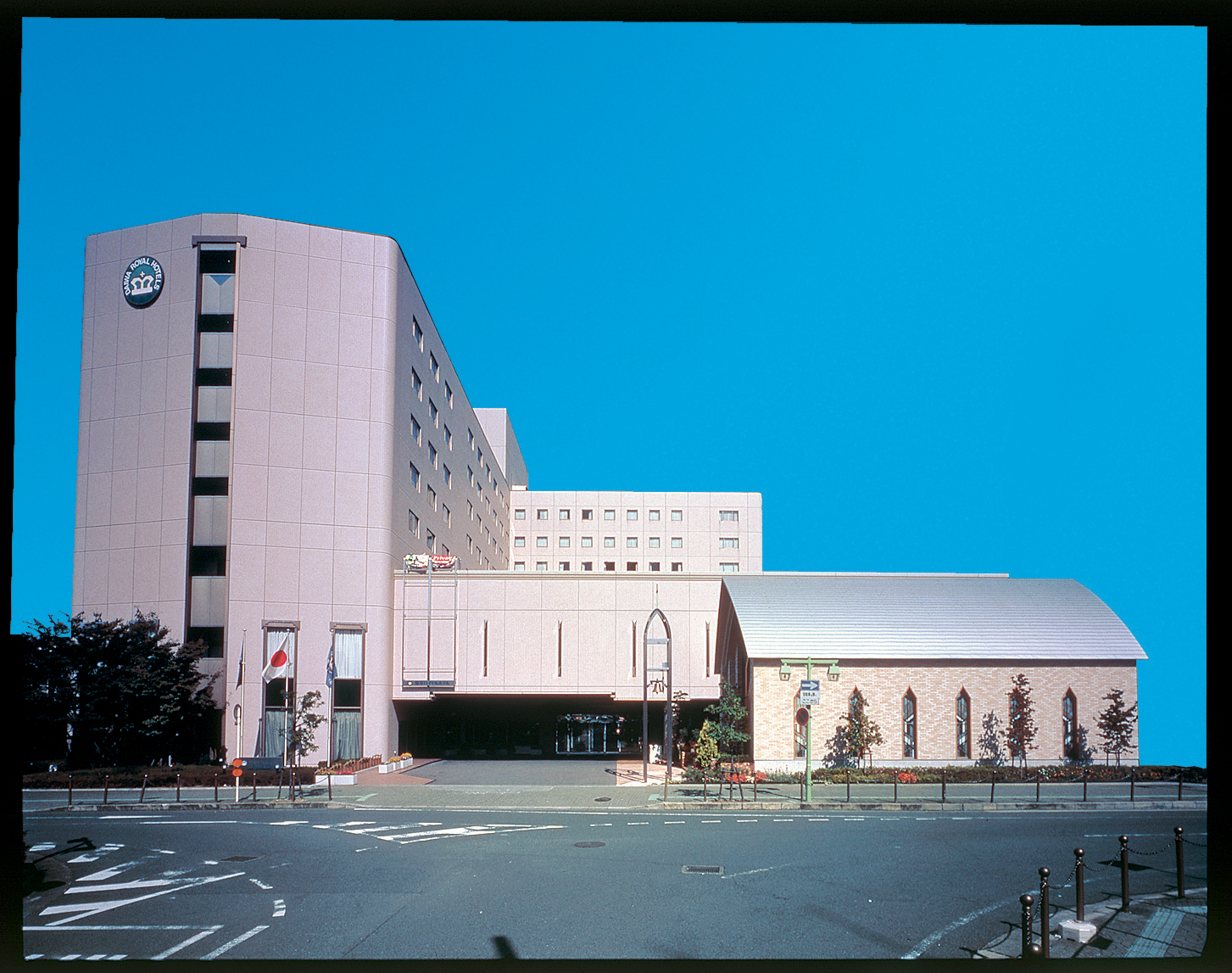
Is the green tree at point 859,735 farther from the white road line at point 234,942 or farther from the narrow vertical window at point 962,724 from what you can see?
the white road line at point 234,942

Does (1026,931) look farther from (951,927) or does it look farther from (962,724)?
(962,724)

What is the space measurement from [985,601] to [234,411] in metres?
35.9

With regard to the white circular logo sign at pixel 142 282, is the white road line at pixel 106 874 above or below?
below

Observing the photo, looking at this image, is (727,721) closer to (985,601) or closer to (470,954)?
(985,601)

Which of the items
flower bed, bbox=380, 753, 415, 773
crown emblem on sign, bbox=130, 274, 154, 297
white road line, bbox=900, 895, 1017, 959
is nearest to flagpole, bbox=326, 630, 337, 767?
flower bed, bbox=380, 753, 415, 773

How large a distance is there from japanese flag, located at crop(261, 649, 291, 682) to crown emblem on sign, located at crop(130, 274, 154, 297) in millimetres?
18037

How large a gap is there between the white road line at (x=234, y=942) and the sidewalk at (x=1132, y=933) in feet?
32.1

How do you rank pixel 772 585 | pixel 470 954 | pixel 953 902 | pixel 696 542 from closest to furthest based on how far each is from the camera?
pixel 470 954
pixel 953 902
pixel 772 585
pixel 696 542

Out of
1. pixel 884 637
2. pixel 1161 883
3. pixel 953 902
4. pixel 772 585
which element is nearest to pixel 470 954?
pixel 953 902

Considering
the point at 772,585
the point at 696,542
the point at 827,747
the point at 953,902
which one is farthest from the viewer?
the point at 696,542

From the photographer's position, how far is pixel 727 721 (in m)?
42.0

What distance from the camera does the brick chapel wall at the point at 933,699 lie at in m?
40.3

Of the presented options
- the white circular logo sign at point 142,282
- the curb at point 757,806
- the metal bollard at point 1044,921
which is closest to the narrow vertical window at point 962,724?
the curb at point 757,806

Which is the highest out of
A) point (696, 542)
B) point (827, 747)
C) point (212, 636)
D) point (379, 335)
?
point (379, 335)
